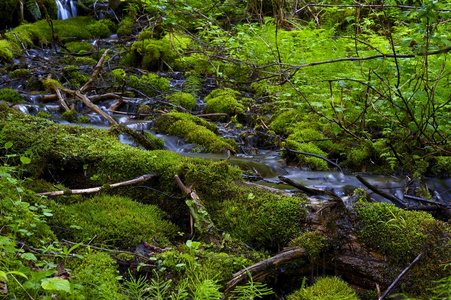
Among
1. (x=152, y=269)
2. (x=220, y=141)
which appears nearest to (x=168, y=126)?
(x=220, y=141)

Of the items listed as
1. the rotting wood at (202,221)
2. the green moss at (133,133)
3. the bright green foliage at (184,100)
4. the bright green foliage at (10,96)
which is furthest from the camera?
the bright green foliage at (184,100)

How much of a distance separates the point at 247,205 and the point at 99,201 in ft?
4.80

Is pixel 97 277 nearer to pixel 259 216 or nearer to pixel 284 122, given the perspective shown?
pixel 259 216

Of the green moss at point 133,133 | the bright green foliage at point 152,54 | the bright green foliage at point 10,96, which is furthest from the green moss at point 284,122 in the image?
the bright green foliage at point 10,96

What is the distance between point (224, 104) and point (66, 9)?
13613 millimetres

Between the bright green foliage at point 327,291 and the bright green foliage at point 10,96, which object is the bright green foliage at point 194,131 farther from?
the bright green foliage at point 327,291

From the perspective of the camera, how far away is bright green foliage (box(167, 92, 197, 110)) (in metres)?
8.40

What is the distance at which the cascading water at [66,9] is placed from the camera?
54.9 feet

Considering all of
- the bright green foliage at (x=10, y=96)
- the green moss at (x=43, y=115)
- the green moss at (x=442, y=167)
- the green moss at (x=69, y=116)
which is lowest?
the green moss at (x=442, y=167)

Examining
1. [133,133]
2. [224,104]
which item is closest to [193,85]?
[224,104]

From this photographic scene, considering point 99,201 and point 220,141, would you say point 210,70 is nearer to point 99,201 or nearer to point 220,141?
point 220,141

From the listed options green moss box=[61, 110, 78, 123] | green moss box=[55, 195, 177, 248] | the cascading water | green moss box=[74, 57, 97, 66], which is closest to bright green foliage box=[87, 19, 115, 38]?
the cascading water

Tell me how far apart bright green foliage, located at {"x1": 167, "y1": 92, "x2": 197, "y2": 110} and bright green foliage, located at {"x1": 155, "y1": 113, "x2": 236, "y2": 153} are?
1.23 meters

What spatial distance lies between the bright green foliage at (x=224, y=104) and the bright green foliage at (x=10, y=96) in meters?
4.46
